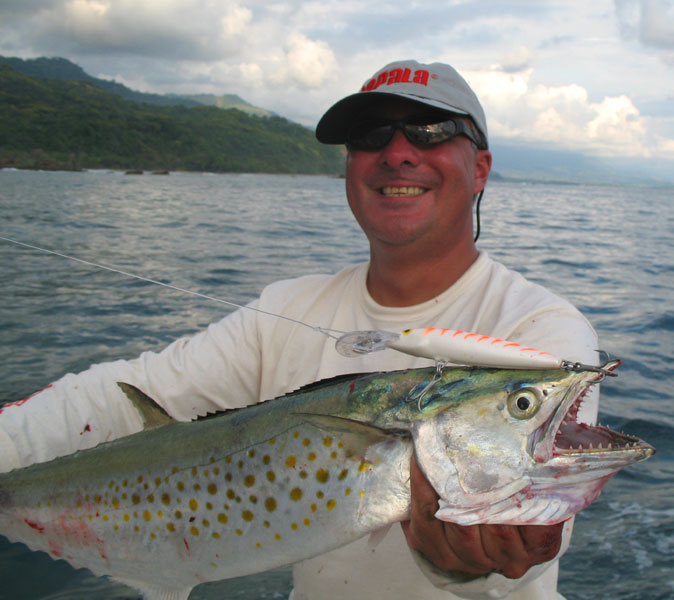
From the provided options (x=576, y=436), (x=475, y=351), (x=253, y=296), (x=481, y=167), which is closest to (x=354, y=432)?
(x=475, y=351)

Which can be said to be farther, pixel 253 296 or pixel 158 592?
pixel 253 296

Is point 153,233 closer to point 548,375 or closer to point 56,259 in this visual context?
point 56,259

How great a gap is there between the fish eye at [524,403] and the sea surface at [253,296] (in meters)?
2.85

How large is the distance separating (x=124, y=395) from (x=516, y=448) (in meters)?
1.98

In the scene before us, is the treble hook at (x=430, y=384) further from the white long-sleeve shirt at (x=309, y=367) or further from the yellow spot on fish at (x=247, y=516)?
the yellow spot on fish at (x=247, y=516)

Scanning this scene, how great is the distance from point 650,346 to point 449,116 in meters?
7.58

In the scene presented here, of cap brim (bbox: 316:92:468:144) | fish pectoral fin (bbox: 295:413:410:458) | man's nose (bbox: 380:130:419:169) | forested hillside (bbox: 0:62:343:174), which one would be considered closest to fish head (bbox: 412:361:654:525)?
fish pectoral fin (bbox: 295:413:410:458)

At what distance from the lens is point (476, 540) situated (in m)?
1.67

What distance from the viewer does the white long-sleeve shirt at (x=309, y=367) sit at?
2.29 meters

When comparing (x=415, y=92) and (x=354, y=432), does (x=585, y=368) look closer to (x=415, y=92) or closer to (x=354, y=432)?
(x=354, y=432)

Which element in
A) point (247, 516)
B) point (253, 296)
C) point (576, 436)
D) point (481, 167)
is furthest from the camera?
point (253, 296)

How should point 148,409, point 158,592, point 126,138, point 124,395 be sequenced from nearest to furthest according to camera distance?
point 158,592 < point 148,409 < point 124,395 < point 126,138

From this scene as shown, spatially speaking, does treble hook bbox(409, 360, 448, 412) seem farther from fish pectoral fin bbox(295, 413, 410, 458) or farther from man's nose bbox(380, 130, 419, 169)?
man's nose bbox(380, 130, 419, 169)

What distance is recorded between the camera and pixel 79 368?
7238 millimetres
